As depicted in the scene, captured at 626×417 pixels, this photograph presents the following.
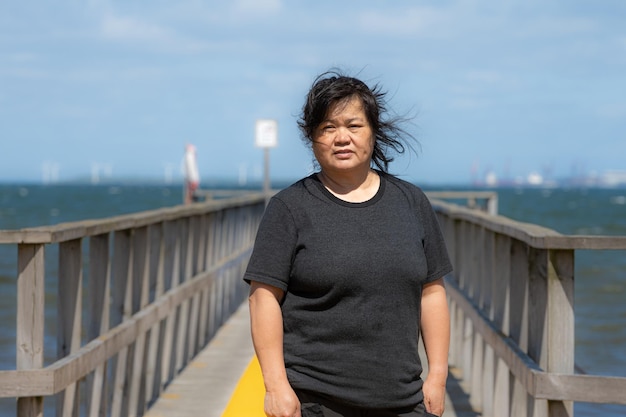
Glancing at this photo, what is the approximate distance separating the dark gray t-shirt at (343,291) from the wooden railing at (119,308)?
162cm

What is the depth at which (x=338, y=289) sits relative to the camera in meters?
3.00

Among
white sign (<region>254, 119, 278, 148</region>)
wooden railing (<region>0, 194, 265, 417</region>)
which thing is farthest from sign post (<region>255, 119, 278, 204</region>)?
wooden railing (<region>0, 194, 265, 417</region>)

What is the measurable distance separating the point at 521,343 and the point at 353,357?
2448mm

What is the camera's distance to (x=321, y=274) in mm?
3000

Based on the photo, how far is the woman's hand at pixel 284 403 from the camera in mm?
3006

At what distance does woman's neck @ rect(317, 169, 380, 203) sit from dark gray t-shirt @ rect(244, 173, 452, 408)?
42mm

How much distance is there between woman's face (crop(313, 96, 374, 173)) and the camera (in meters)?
3.15

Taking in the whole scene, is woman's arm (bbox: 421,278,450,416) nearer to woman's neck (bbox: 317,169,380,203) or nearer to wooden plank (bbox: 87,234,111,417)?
woman's neck (bbox: 317,169,380,203)

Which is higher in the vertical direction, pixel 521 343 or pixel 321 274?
pixel 321 274

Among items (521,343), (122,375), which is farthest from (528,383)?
(122,375)

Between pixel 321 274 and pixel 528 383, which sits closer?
pixel 321 274

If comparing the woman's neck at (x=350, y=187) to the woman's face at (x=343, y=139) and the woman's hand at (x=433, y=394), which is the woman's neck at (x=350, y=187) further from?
the woman's hand at (x=433, y=394)

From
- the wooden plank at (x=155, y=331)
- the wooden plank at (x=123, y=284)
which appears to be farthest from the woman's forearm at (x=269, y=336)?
the wooden plank at (x=155, y=331)

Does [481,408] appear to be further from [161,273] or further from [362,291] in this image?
[362,291]
